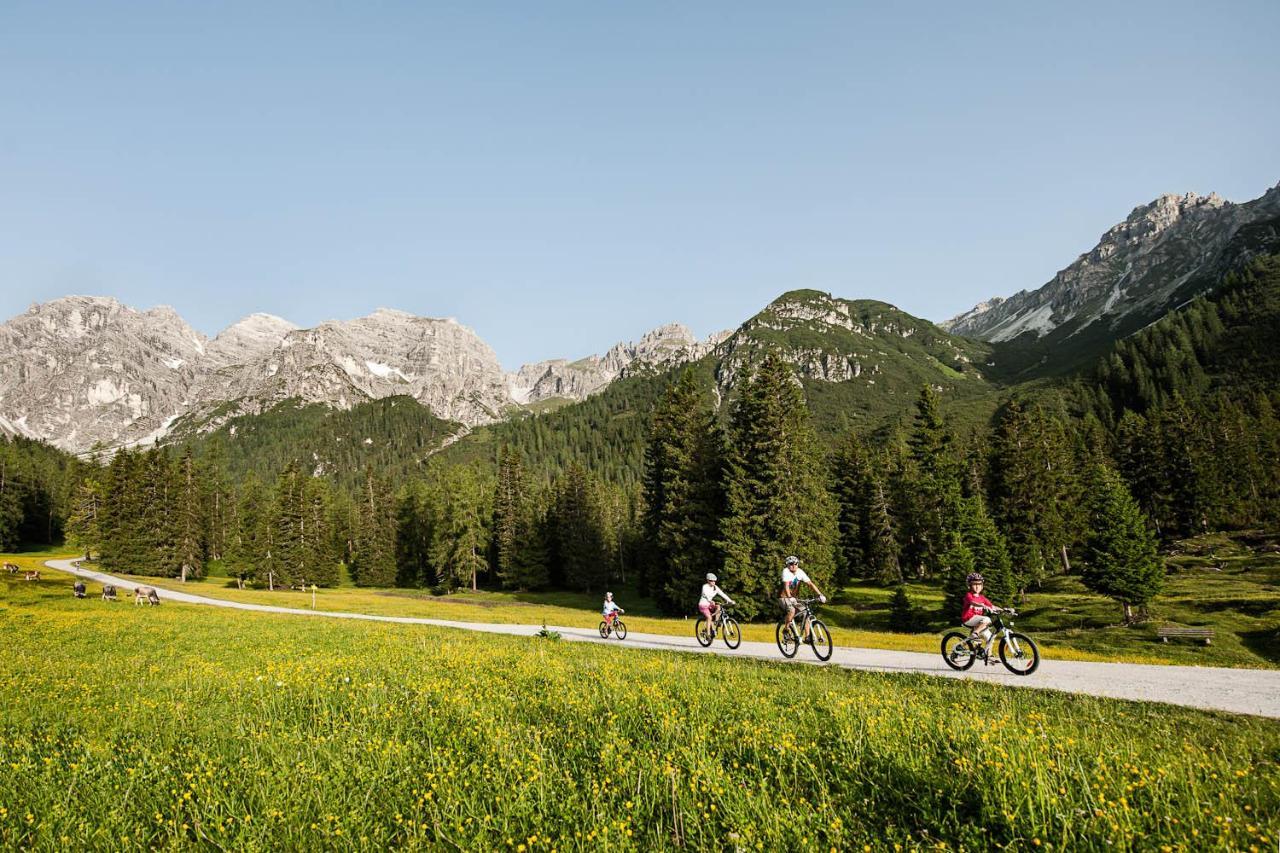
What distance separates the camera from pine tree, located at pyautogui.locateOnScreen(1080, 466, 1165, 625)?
141ft

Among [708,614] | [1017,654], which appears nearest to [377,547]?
[708,614]

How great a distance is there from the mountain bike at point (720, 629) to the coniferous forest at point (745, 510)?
20028 millimetres

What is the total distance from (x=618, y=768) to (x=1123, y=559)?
5186 centimetres

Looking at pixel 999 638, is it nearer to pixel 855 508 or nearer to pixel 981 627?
pixel 981 627

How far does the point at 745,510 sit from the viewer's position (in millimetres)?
43562

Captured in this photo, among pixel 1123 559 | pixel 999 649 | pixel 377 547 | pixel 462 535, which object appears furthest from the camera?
pixel 377 547

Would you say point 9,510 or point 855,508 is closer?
point 855,508

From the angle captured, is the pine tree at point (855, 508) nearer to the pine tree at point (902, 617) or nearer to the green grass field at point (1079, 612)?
the green grass field at point (1079, 612)

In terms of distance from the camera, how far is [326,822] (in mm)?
5031

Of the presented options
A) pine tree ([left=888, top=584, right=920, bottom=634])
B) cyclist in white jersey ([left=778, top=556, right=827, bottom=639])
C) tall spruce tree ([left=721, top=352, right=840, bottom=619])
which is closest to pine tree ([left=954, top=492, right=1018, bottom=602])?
pine tree ([left=888, top=584, right=920, bottom=634])

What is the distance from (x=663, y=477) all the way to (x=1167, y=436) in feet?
238

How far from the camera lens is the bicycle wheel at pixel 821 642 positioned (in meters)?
17.0

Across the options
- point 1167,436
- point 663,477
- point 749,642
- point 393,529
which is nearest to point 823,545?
point 663,477

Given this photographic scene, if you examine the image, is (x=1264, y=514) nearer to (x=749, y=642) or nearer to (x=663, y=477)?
(x=663, y=477)
